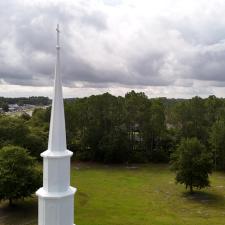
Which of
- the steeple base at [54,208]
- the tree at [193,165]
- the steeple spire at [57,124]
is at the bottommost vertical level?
the tree at [193,165]

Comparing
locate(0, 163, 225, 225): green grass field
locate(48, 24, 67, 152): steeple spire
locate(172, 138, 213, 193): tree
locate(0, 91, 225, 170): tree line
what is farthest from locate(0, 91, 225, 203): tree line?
locate(48, 24, 67, 152): steeple spire

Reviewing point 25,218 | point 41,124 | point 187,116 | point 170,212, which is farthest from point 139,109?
point 25,218

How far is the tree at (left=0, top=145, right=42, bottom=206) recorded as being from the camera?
31500mm

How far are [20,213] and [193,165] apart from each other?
62.2 ft

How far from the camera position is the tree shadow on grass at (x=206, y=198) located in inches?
1430

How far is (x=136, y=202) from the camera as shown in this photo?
118 feet

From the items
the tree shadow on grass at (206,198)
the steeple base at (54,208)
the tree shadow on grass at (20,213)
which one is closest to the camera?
the steeple base at (54,208)

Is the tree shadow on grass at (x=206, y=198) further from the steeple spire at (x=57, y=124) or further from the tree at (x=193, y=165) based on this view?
the steeple spire at (x=57, y=124)

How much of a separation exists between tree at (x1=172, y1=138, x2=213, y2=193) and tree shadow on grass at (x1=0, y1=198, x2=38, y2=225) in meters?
16.1

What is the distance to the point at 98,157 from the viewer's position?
5816 cm

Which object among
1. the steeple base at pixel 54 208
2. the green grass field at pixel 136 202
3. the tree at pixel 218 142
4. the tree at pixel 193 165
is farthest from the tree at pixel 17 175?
the tree at pixel 218 142

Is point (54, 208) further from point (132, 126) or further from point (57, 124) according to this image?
point (132, 126)

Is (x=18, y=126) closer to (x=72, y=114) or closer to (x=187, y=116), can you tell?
(x=72, y=114)

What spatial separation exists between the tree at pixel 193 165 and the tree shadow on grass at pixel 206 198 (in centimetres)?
84
